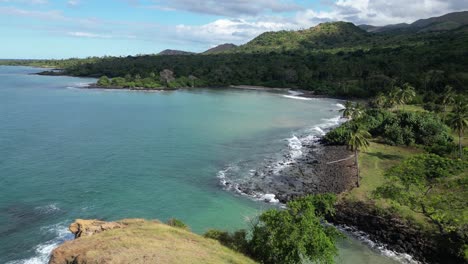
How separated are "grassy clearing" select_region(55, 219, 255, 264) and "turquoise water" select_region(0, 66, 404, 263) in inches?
462

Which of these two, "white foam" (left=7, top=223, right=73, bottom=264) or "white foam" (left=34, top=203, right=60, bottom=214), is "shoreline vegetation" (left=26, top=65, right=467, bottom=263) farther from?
"white foam" (left=34, top=203, right=60, bottom=214)

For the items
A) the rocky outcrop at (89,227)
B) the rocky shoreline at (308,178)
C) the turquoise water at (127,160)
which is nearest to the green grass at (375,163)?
the rocky shoreline at (308,178)

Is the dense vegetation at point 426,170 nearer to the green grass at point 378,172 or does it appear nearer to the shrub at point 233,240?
the green grass at point 378,172

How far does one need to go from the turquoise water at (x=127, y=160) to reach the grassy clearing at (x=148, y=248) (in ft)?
38.5

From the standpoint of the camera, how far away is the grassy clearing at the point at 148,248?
2682cm

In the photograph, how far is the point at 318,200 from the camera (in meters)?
43.7

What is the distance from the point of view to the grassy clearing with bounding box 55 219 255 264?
26820mm

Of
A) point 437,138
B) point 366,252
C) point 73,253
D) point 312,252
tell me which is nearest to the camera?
point 73,253

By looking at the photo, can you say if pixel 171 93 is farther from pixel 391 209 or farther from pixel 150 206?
pixel 391 209

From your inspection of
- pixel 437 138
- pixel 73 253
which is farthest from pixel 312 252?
pixel 437 138

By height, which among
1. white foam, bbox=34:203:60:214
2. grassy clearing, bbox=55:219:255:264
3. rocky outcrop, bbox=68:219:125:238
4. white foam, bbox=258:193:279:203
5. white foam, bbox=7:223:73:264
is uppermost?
grassy clearing, bbox=55:219:255:264

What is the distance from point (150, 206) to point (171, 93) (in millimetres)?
139187

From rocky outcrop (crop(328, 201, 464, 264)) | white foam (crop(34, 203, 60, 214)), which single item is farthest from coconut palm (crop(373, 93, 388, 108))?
white foam (crop(34, 203, 60, 214))

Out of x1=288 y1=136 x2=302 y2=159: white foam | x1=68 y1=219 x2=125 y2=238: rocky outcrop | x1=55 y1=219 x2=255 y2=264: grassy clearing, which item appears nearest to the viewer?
x1=55 y1=219 x2=255 y2=264: grassy clearing
